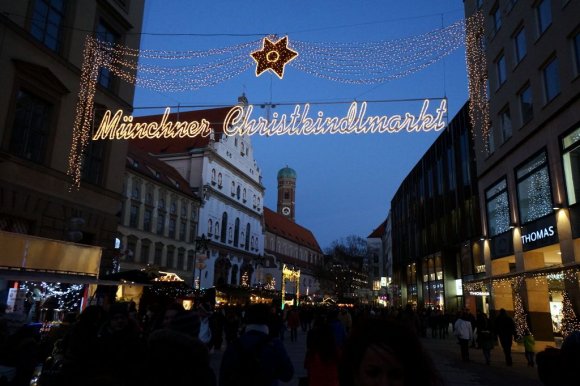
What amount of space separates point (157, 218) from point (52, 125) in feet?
102

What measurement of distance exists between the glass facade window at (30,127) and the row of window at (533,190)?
1909 cm

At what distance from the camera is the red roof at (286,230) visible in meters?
94.8

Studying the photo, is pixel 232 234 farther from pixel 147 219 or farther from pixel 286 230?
pixel 286 230

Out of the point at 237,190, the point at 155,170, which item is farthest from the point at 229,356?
the point at 237,190

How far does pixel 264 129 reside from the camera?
46.5 feet

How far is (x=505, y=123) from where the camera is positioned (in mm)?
22578

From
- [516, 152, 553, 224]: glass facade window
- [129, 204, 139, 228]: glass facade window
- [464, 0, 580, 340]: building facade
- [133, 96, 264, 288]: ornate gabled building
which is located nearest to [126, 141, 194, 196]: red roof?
[133, 96, 264, 288]: ornate gabled building

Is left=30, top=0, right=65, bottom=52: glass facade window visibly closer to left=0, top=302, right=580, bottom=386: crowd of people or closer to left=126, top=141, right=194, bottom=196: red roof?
left=0, top=302, right=580, bottom=386: crowd of people

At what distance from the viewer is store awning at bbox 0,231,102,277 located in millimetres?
13312

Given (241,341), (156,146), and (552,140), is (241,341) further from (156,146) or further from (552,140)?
(156,146)

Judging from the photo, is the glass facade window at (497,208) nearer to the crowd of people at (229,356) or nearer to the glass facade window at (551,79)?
the glass facade window at (551,79)

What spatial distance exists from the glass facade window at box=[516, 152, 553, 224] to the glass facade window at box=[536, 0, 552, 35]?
16.9 ft

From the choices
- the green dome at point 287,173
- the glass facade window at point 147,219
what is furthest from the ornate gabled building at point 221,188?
the green dome at point 287,173

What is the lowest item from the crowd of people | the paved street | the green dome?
the paved street
